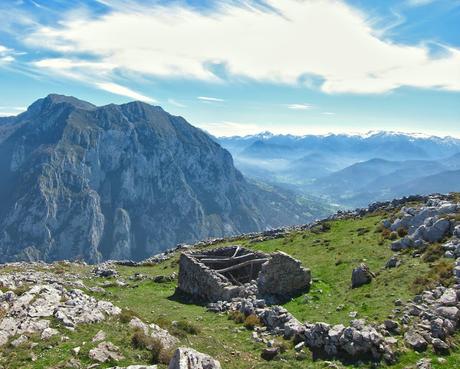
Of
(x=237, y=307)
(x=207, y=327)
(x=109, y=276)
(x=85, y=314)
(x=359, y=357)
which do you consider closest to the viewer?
(x=359, y=357)

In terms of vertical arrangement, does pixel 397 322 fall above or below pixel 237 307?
above

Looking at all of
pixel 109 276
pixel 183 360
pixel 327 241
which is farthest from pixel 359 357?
pixel 109 276

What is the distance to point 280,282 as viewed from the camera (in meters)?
37.6

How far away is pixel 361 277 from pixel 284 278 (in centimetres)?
643

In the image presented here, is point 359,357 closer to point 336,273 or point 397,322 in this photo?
point 397,322

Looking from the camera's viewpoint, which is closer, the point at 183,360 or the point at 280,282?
the point at 183,360

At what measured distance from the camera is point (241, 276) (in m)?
47.2

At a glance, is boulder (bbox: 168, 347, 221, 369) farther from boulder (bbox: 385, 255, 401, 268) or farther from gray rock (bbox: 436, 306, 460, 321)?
boulder (bbox: 385, 255, 401, 268)

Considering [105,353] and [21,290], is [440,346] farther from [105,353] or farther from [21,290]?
[21,290]

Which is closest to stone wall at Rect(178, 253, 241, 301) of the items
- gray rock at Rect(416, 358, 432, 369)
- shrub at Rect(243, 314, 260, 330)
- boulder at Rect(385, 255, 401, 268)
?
shrub at Rect(243, 314, 260, 330)

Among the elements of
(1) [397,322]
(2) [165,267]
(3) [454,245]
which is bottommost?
(2) [165,267]

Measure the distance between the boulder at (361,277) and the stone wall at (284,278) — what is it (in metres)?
4.14

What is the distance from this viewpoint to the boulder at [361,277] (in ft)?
113

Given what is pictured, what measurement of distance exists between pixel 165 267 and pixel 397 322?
39775mm
